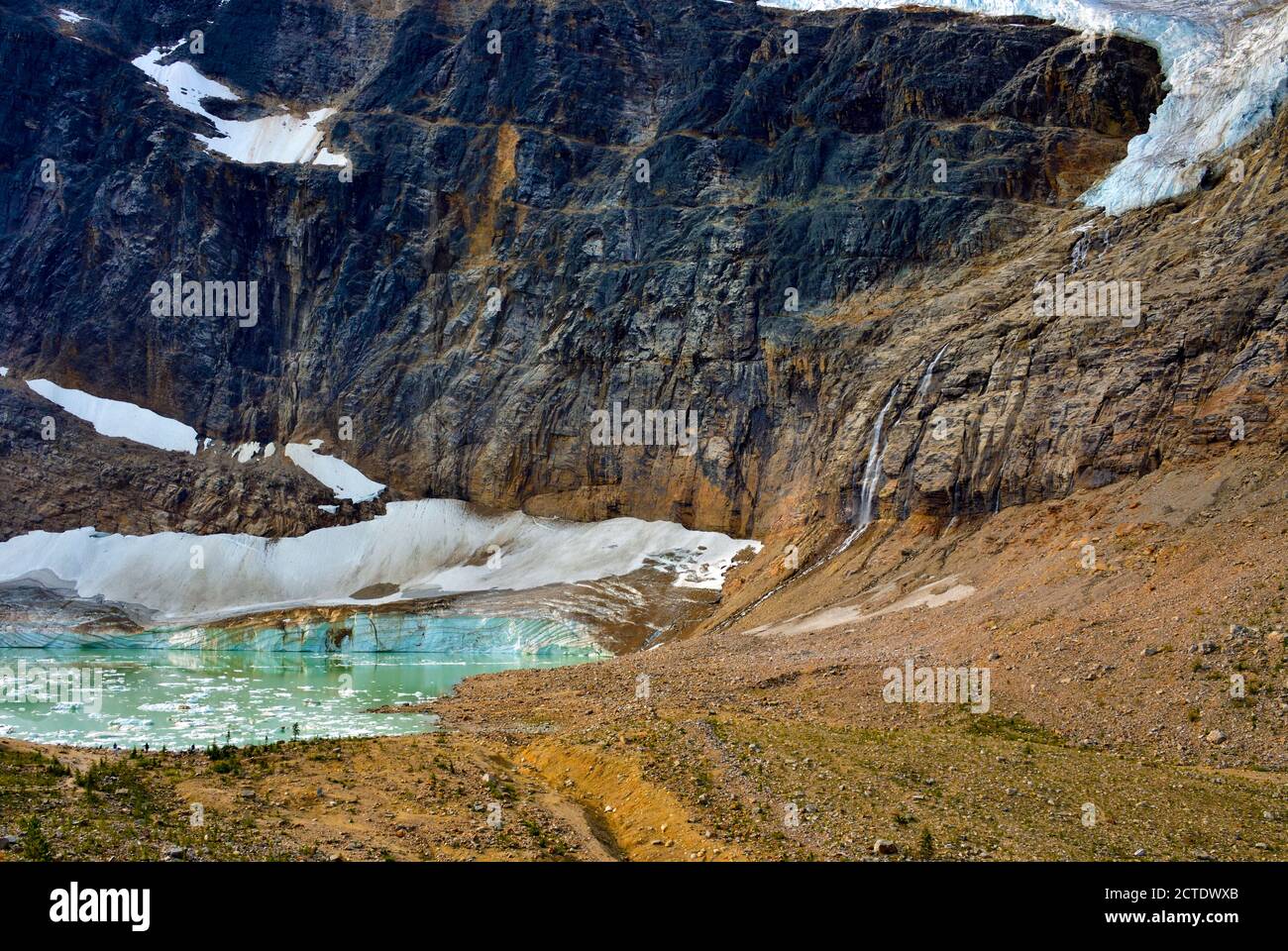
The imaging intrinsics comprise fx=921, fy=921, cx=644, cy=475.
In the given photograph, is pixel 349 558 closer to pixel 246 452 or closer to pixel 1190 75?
pixel 246 452

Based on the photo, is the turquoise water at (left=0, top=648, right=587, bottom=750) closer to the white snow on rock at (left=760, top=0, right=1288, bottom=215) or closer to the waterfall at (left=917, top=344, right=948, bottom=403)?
the waterfall at (left=917, top=344, right=948, bottom=403)

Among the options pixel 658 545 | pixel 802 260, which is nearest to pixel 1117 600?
pixel 658 545

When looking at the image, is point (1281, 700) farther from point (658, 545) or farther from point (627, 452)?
point (627, 452)

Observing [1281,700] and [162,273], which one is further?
[162,273]

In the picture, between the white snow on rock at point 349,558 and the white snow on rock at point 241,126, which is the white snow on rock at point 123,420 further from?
the white snow on rock at point 241,126

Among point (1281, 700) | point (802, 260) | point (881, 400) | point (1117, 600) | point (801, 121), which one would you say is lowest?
point (1281, 700)

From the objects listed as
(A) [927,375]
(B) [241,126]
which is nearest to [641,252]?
(A) [927,375]

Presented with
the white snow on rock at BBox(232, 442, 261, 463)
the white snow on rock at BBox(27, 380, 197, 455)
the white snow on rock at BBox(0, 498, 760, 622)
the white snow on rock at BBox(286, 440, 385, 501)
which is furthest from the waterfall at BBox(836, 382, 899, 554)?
the white snow on rock at BBox(27, 380, 197, 455)
